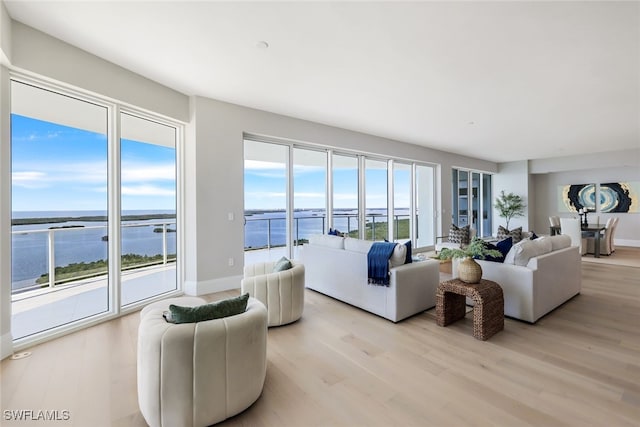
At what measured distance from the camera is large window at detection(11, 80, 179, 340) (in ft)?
9.71

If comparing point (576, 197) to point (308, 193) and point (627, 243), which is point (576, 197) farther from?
point (308, 193)

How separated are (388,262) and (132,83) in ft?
12.3

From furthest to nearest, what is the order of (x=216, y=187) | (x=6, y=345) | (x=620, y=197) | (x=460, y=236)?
(x=620, y=197)
(x=460, y=236)
(x=216, y=187)
(x=6, y=345)

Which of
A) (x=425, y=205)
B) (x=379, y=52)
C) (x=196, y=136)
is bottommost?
(x=425, y=205)

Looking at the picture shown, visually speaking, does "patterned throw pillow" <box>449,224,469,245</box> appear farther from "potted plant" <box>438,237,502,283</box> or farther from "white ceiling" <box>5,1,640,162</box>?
"potted plant" <box>438,237,502,283</box>

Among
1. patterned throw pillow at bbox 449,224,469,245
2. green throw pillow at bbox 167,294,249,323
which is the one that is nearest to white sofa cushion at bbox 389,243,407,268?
green throw pillow at bbox 167,294,249,323

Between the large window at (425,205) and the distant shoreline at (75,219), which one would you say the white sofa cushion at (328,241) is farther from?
the large window at (425,205)

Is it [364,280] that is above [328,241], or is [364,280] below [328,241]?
below

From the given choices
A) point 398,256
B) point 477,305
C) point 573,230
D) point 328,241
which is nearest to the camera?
point 477,305

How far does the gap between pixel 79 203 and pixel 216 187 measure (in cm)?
165

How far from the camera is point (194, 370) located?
65.7 inches

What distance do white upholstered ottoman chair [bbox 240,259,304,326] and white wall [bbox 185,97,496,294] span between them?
1.48 meters

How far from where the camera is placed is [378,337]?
291 cm

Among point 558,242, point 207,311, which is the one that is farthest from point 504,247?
point 207,311
